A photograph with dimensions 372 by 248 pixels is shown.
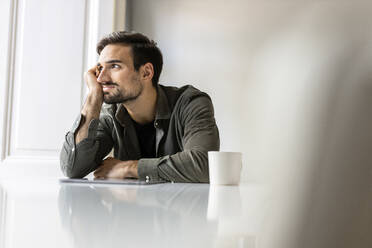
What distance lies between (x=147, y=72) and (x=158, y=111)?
0.26 m

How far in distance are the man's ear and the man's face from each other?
0.05 metres

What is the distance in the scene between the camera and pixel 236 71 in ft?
6.76

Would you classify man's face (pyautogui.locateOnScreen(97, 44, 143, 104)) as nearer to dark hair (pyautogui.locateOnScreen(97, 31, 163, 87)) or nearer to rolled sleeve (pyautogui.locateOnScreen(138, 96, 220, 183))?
dark hair (pyautogui.locateOnScreen(97, 31, 163, 87))

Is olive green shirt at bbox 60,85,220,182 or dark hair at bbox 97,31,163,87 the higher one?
dark hair at bbox 97,31,163,87

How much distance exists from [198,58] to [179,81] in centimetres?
16

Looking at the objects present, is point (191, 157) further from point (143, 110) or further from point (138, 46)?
point (138, 46)

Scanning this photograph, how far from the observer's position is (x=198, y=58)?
7.07 ft

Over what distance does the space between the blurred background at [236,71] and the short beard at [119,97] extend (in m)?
0.64

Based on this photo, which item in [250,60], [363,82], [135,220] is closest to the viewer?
[135,220]

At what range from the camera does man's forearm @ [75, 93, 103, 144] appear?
1.32 metres

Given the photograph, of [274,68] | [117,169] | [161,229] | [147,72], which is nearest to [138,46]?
[147,72]

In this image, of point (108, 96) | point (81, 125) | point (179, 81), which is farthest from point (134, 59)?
point (179, 81)

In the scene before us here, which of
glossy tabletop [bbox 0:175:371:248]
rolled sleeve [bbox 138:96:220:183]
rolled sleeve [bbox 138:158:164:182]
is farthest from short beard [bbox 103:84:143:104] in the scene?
glossy tabletop [bbox 0:175:371:248]

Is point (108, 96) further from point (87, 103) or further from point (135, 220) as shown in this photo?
point (135, 220)
